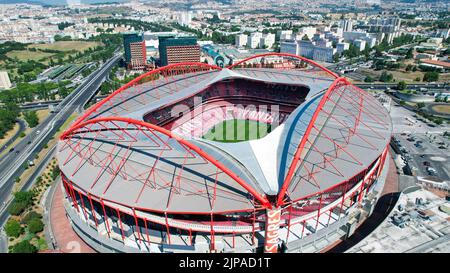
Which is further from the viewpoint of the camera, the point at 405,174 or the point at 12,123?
the point at 12,123

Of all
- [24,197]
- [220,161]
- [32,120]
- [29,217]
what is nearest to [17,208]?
[24,197]

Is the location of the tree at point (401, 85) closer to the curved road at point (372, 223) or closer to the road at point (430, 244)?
the curved road at point (372, 223)

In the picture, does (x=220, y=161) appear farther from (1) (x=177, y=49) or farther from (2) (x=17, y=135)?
(1) (x=177, y=49)

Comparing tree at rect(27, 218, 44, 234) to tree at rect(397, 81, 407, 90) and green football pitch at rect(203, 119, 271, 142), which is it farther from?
tree at rect(397, 81, 407, 90)

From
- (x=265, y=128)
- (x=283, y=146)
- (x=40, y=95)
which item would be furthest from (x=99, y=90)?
(x=283, y=146)

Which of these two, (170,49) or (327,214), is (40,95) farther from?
(327,214)

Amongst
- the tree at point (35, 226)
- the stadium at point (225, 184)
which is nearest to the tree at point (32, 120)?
the stadium at point (225, 184)
